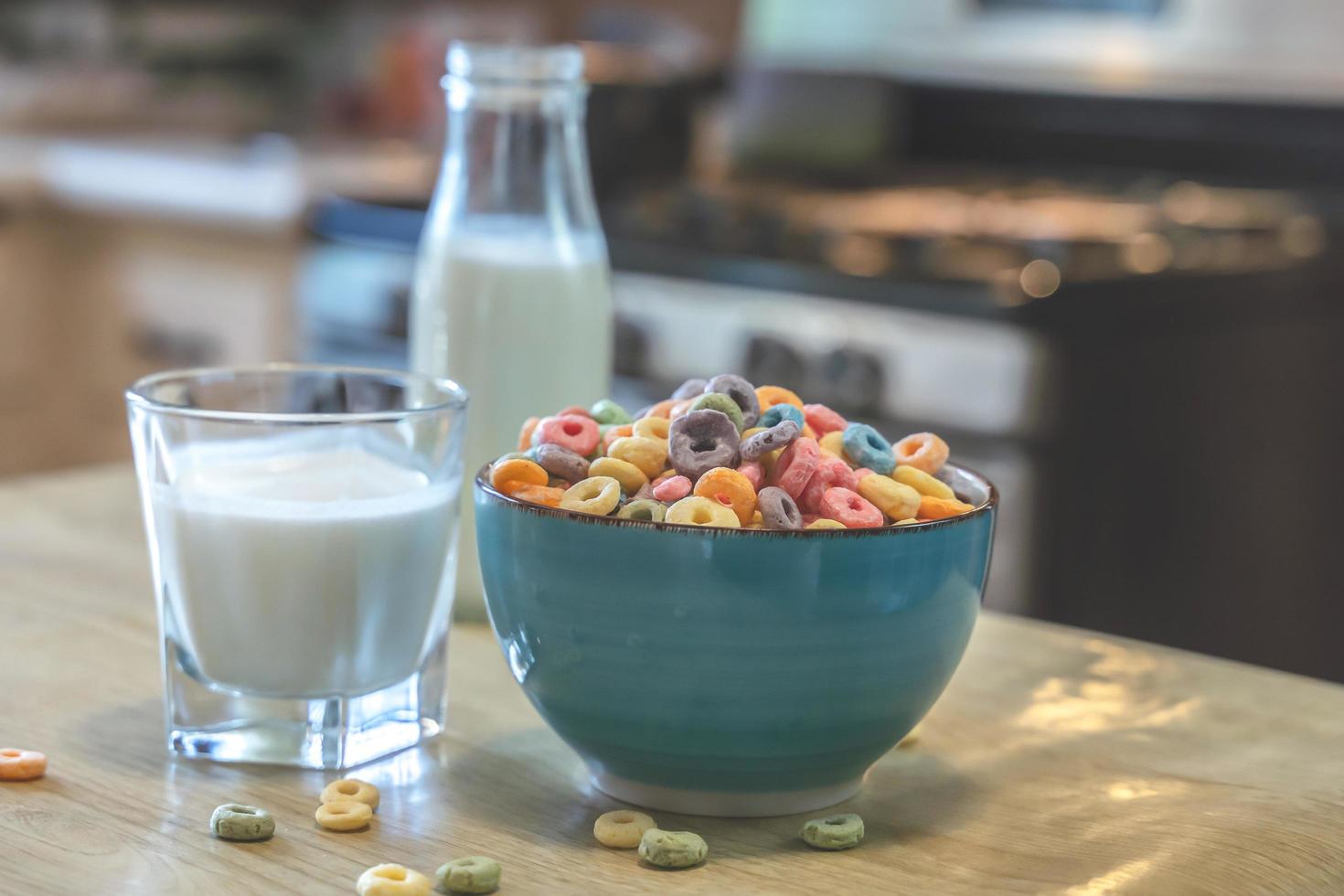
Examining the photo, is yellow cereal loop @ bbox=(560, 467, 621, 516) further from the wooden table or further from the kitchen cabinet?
the kitchen cabinet

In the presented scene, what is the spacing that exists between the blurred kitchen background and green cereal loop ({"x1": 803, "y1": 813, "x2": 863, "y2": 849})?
3.30 feet

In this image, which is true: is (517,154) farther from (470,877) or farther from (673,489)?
(470,877)

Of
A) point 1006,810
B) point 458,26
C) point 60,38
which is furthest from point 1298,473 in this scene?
point 60,38

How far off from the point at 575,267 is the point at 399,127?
257 centimetres

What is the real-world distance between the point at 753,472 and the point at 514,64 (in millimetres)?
336

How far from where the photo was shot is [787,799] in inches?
25.1

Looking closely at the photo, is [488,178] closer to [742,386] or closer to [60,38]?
[742,386]

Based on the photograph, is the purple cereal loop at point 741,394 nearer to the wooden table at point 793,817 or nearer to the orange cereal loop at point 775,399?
the orange cereal loop at point 775,399

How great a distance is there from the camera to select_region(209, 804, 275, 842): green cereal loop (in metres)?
0.59

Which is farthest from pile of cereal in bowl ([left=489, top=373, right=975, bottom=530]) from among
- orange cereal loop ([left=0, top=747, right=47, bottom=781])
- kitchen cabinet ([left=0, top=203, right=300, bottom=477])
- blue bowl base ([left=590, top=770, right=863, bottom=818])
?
kitchen cabinet ([left=0, top=203, right=300, bottom=477])

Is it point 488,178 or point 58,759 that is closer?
point 58,759

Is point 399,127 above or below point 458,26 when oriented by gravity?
below

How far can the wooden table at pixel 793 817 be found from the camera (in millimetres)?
→ 578

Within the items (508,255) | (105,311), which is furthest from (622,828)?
(105,311)
